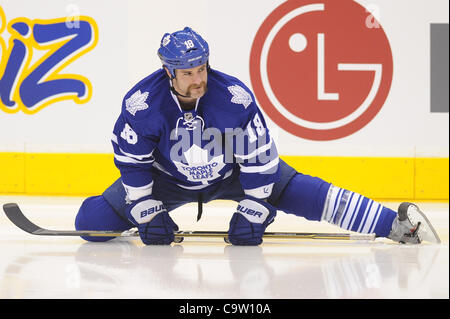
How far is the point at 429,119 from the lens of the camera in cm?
395

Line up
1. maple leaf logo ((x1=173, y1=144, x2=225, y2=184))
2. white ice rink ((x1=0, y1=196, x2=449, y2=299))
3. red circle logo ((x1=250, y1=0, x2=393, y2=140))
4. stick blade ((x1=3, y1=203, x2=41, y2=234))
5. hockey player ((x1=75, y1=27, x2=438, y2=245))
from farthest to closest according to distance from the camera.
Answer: red circle logo ((x1=250, y1=0, x2=393, y2=140)) → stick blade ((x1=3, y1=203, x2=41, y2=234)) → maple leaf logo ((x1=173, y1=144, x2=225, y2=184)) → hockey player ((x1=75, y1=27, x2=438, y2=245)) → white ice rink ((x1=0, y1=196, x2=449, y2=299))

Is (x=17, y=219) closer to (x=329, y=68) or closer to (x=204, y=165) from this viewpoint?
(x=204, y=165)

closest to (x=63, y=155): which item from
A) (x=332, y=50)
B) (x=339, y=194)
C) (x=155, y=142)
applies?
(x=332, y=50)

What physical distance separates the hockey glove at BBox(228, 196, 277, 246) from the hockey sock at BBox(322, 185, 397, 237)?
205 mm

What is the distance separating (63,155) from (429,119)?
2090 millimetres

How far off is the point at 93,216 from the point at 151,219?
0.28m

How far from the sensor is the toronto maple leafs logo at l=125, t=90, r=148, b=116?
7.44 feet

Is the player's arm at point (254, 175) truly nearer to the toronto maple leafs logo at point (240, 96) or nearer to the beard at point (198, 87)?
the toronto maple leafs logo at point (240, 96)

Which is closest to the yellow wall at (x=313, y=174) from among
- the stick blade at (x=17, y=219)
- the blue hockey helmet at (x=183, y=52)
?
the stick blade at (x=17, y=219)

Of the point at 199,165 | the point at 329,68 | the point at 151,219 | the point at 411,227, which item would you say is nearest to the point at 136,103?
the point at 199,165

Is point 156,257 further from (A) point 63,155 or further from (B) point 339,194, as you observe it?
(A) point 63,155

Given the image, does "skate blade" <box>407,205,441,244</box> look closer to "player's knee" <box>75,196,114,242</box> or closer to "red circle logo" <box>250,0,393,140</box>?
"player's knee" <box>75,196,114,242</box>

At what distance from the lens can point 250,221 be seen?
94.3 inches

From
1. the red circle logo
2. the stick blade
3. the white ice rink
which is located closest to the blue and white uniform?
the white ice rink
